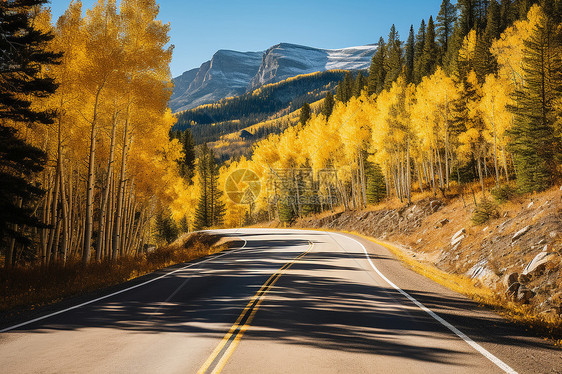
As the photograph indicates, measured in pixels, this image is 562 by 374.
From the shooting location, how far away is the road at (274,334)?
481cm

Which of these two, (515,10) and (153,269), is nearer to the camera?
(153,269)

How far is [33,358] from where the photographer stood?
511 centimetres

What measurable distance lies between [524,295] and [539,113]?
18.8 m

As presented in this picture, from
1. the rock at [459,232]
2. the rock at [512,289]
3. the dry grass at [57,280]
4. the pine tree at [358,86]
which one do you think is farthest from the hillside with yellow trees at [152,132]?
the rock at [512,289]

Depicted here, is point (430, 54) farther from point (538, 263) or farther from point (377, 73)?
point (538, 263)

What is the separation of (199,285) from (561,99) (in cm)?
2592

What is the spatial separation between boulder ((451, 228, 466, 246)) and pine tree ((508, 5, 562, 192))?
468cm

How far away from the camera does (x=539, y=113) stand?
77.2ft

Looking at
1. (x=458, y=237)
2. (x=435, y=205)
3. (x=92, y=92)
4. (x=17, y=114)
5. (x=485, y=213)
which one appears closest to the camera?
(x=17, y=114)

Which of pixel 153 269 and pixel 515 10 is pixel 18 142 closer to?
pixel 153 269

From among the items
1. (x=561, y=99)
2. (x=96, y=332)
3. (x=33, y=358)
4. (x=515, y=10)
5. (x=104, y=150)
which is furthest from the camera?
(x=515, y=10)

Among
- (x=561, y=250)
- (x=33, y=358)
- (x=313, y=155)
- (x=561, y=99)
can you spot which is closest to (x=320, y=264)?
(x=561, y=250)

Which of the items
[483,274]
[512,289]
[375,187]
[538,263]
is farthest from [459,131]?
[512,289]

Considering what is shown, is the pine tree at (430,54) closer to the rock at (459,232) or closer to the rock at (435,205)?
the rock at (435,205)
